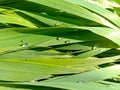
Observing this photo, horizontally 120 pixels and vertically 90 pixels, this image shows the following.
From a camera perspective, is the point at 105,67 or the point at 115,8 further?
the point at 115,8

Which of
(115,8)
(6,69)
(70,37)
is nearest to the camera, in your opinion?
(6,69)

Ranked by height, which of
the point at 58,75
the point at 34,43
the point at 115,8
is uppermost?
the point at 115,8

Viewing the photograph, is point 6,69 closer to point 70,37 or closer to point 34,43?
point 34,43

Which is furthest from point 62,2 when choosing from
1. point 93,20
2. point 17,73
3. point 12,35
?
point 17,73

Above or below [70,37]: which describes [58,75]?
below

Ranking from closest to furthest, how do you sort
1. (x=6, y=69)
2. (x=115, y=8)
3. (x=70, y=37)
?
(x=6, y=69) → (x=70, y=37) → (x=115, y=8)

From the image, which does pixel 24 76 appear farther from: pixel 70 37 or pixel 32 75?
pixel 70 37

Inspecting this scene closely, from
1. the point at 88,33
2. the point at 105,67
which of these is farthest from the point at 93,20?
the point at 105,67
